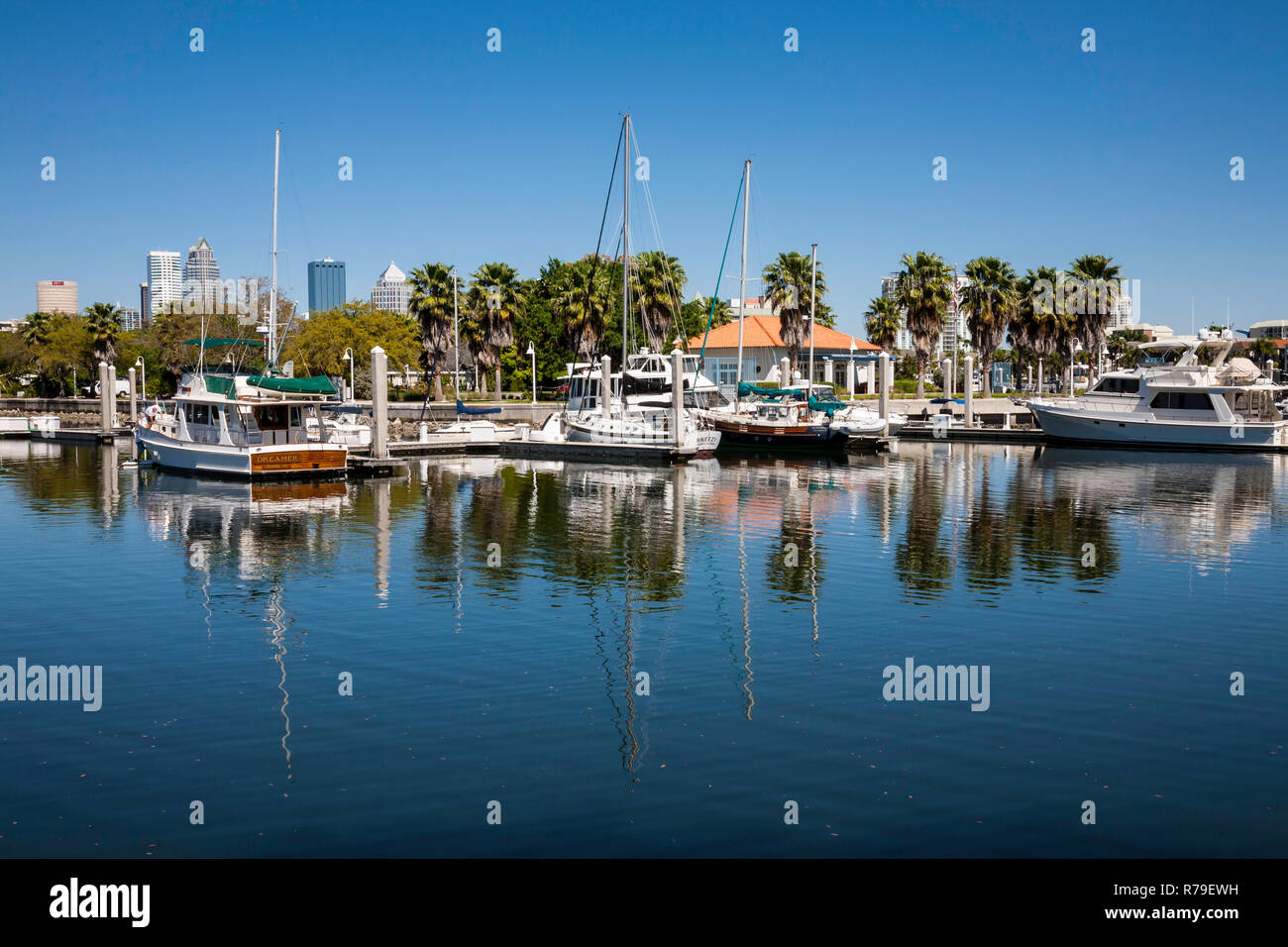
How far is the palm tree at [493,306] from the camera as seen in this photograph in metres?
77.1

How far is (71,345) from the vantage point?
318 feet

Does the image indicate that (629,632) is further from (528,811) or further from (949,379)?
(949,379)

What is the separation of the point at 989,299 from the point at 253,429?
5486cm

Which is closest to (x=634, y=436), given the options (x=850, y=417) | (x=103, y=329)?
(x=850, y=417)

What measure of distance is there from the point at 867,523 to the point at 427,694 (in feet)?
63.6

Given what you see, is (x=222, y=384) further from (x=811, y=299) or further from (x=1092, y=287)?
(x=1092, y=287)

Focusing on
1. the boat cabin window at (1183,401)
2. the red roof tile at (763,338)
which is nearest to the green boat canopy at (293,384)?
the boat cabin window at (1183,401)

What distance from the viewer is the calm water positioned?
10.4 meters

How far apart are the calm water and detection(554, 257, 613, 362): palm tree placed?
142 feet

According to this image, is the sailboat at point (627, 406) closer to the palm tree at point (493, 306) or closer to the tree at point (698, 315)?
the palm tree at point (493, 306)

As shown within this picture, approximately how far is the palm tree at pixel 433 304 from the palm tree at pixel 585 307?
7856mm

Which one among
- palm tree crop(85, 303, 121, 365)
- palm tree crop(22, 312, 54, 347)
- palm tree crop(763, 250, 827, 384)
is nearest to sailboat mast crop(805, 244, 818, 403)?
palm tree crop(763, 250, 827, 384)

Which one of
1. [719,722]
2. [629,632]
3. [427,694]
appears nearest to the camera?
[719,722]
